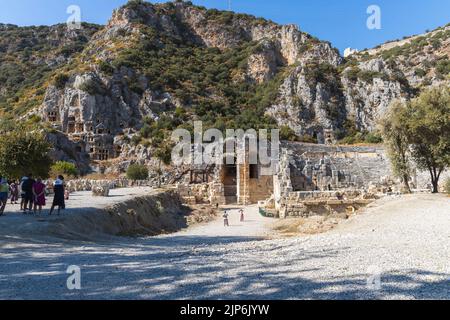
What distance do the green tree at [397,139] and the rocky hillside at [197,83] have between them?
36.0 meters

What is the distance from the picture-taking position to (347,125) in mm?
74062

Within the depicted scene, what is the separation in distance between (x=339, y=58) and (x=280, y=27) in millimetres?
18459

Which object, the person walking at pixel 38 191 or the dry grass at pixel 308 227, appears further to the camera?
the dry grass at pixel 308 227

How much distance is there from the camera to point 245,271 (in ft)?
22.4

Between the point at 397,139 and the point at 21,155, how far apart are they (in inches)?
1045

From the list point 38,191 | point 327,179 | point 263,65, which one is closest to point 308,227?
point 38,191

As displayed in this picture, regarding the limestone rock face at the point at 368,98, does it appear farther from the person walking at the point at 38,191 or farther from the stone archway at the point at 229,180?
the person walking at the point at 38,191

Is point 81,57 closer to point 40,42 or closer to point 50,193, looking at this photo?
point 40,42

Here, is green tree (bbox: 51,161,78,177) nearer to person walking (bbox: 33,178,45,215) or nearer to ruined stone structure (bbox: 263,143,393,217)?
ruined stone structure (bbox: 263,143,393,217)

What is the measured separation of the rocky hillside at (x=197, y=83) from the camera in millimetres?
68875

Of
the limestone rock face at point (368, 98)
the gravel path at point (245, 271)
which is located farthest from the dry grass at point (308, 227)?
the limestone rock face at point (368, 98)

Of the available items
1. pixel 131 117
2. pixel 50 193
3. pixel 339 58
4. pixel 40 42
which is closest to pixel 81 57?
pixel 131 117

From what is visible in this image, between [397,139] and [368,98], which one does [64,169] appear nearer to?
[397,139]
